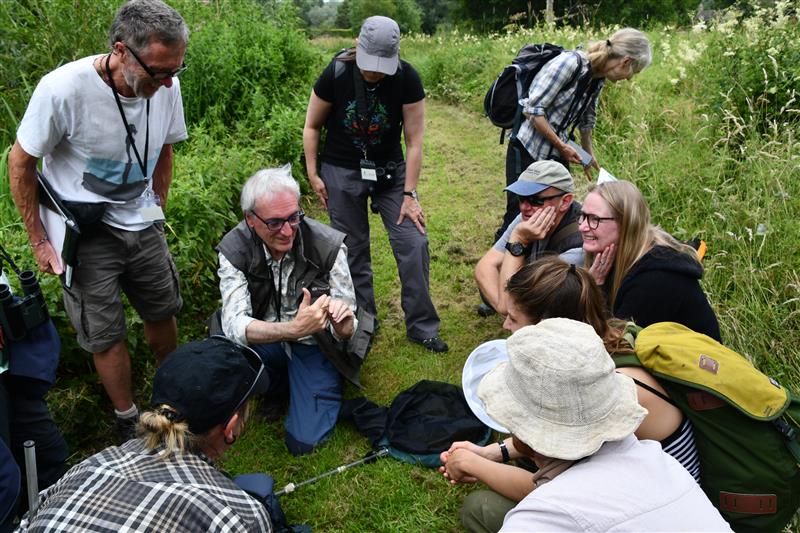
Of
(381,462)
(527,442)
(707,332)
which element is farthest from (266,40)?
(527,442)

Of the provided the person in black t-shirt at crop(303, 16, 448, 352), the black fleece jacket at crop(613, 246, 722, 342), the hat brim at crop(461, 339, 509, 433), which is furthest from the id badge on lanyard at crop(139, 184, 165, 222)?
the black fleece jacket at crop(613, 246, 722, 342)

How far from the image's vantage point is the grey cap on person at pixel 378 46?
3.35 metres

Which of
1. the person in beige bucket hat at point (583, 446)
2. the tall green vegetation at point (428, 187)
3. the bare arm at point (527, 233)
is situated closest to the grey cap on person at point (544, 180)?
the bare arm at point (527, 233)

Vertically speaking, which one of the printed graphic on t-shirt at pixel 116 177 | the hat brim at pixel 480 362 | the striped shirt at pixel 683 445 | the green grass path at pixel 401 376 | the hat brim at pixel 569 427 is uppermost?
the printed graphic on t-shirt at pixel 116 177

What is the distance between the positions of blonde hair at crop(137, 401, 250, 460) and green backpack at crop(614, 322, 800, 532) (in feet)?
4.62

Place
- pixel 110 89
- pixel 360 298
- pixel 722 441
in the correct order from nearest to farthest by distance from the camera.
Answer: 1. pixel 722 441
2. pixel 110 89
3. pixel 360 298

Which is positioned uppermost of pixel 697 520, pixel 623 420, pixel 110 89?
pixel 110 89

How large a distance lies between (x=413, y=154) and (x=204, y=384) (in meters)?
2.37

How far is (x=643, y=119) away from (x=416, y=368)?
378cm

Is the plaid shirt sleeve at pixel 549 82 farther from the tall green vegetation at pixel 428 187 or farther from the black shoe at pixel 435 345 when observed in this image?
the black shoe at pixel 435 345

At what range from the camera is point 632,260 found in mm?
2555

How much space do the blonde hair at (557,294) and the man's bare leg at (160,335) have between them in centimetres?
202

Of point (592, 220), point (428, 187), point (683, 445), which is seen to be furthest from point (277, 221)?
point (428, 187)

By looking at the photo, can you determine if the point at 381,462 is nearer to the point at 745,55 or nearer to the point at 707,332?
the point at 707,332
